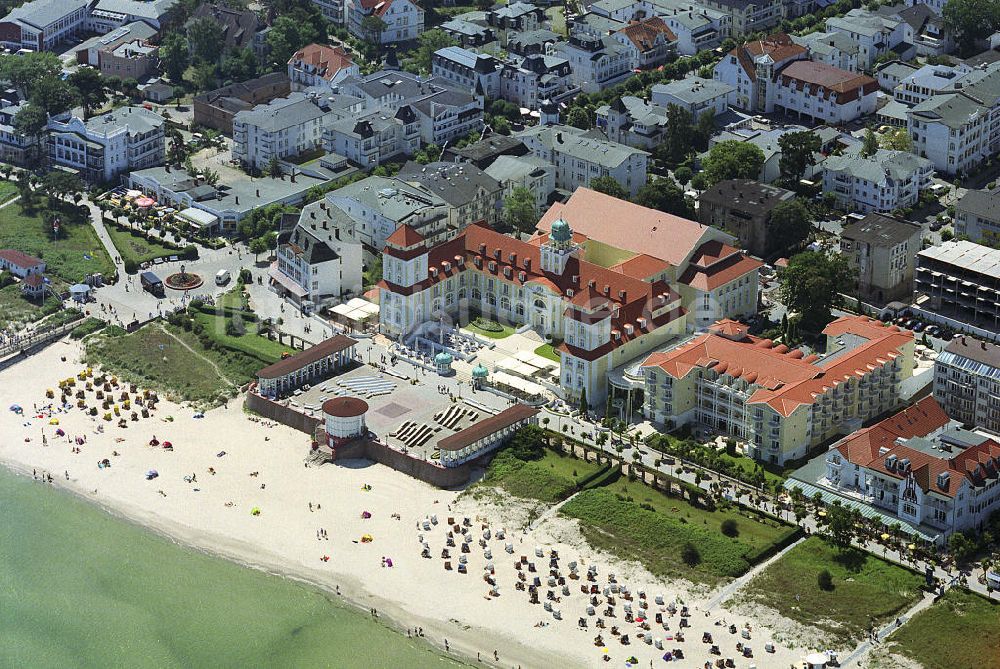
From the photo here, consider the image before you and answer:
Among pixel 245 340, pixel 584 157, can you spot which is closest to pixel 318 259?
pixel 245 340

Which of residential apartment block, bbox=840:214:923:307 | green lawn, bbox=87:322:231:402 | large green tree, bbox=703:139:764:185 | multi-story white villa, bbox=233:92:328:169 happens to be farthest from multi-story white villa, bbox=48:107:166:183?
residential apartment block, bbox=840:214:923:307

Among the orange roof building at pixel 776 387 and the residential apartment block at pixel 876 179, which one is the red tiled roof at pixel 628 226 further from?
the residential apartment block at pixel 876 179

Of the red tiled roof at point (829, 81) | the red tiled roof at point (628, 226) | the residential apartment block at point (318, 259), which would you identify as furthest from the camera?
the red tiled roof at point (829, 81)

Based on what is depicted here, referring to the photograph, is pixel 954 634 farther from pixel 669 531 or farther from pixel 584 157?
pixel 584 157

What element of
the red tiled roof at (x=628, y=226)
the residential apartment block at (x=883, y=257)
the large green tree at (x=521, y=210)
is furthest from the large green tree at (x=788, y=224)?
the large green tree at (x=521, y=210)

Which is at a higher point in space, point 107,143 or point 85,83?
point 85,83

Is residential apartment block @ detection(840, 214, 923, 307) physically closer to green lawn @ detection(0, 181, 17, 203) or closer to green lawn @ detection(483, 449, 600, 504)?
green lawn @ detection(483, 449, 600, 504)
